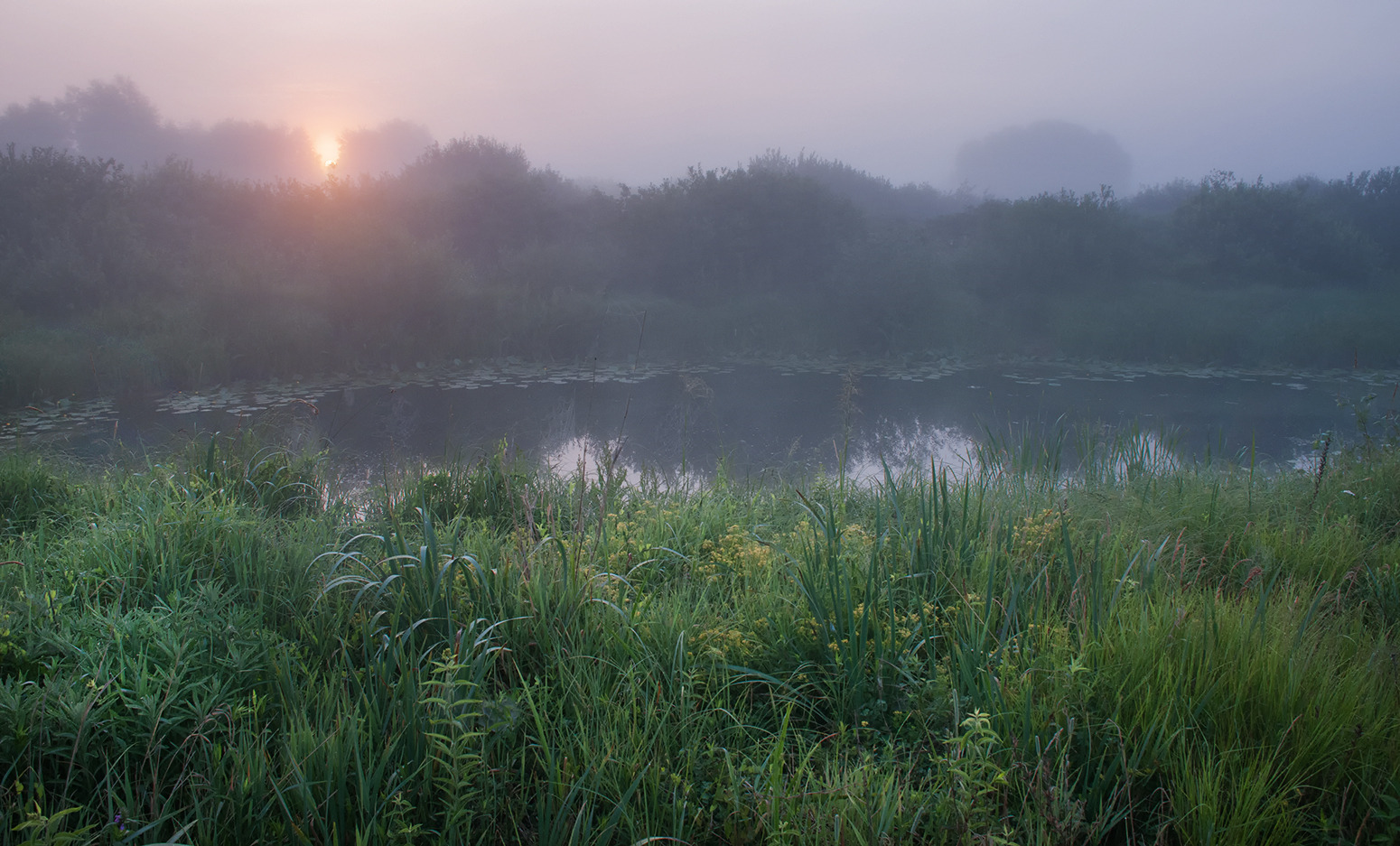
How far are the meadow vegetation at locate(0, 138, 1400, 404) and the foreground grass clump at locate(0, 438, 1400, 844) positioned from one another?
7889 mm

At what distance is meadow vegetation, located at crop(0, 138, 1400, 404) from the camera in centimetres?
958

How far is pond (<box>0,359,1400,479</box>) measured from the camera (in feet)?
18.5

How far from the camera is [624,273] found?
50.8 ft

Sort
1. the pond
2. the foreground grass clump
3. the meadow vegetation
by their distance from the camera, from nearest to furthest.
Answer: the foreground grass clump < the pond < the meadow vegetation

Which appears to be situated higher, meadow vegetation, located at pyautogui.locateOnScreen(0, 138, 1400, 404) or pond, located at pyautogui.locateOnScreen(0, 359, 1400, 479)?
meadow vegetation, located at pyautogui.locateOnScreen(0, 138, 1400, 404)

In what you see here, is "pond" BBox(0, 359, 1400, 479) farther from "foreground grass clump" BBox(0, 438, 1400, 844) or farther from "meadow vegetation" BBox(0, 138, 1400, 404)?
"foreground grass clump" BBox(0, 438, 1400, 844)

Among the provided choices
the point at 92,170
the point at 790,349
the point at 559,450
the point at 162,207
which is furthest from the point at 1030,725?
the point at 92,170

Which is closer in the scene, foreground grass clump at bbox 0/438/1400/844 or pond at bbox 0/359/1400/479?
foreground grass clump at bbox 0/438/1400/844

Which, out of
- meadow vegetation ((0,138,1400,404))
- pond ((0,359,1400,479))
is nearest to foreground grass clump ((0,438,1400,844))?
pond ((0,359,1400,479))

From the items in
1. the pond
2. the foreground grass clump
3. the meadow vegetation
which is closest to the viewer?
the foreground grass clump

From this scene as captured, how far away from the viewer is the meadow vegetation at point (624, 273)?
31.4 ft

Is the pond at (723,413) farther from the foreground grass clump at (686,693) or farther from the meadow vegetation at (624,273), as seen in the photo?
the foreground grass clump at (686,693)

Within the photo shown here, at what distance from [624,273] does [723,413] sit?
8.60m

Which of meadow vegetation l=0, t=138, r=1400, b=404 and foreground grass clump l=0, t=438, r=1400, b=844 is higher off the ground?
meadow vegetation l=0, t=138, r=1400, b=404
